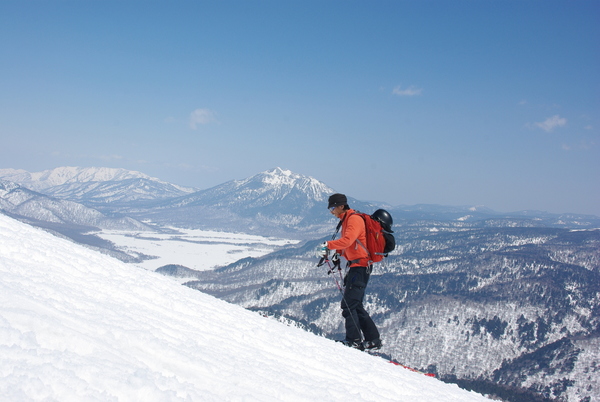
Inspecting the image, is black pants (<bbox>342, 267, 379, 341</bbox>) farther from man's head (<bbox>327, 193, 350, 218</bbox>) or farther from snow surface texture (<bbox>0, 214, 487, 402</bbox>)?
man's head (<bbox>327, 193, 350, 218</bbox>)

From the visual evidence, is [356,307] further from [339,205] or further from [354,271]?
[339,205]

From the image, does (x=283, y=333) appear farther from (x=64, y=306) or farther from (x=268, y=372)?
(x=64, y=306)

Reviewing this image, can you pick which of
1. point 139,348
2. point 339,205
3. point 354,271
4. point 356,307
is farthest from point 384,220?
point 139,348

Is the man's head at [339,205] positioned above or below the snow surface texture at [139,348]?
above

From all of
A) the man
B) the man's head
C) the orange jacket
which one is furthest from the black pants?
the man's head

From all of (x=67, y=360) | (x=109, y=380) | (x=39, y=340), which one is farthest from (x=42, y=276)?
(x=109, y=380)

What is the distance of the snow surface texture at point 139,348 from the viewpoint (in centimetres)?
369

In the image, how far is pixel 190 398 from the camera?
3963 mm

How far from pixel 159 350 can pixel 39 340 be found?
4.75 ft

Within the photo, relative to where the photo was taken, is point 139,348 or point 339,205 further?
point 339,205

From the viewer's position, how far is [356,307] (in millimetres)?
10312

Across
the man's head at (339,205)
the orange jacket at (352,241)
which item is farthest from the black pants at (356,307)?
the man's head at (339,205)

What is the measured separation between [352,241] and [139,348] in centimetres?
591

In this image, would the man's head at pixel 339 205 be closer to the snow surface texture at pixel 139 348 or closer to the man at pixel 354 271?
the man at pixel 354 271
